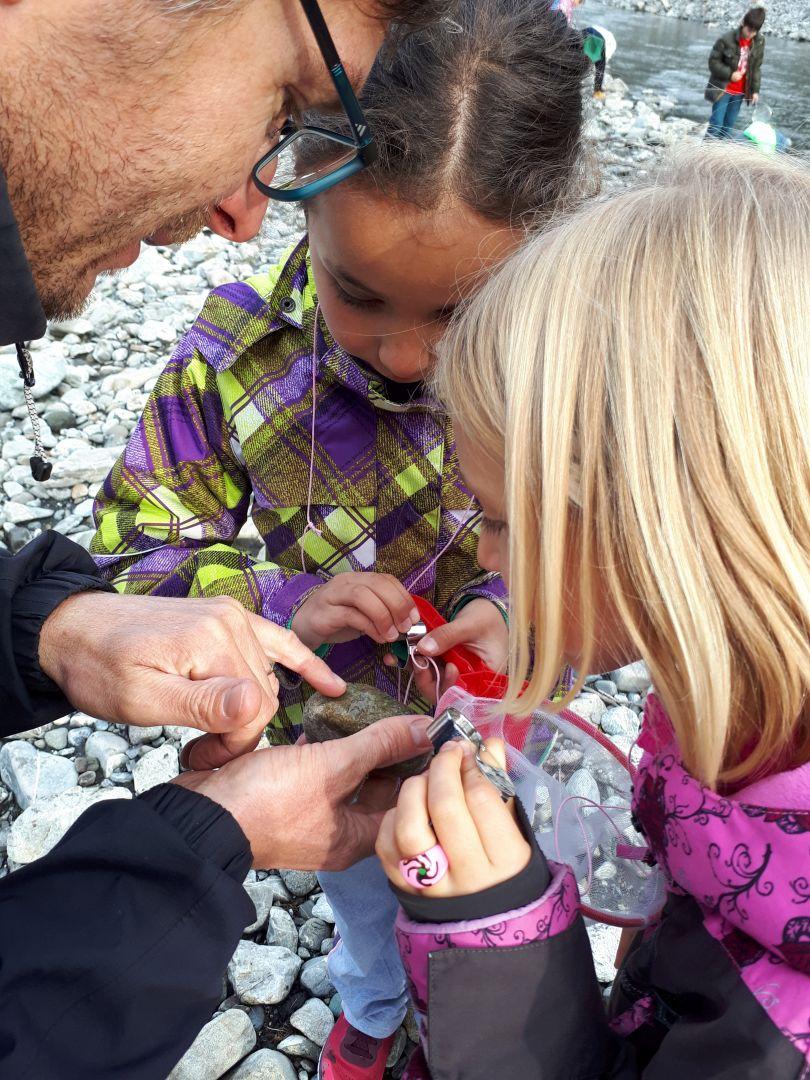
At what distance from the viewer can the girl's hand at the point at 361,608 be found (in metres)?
1.92

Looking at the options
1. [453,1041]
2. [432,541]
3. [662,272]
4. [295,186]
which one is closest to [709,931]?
[453,1041]

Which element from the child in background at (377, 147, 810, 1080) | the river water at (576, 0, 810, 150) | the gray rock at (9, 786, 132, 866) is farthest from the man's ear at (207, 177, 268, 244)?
the river water at (576, 0, 810, 150)

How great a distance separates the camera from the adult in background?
11.5 meters

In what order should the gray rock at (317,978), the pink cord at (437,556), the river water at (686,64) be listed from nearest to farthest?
the pink cord at (437,556), the gray rock at (317,978), the river water at (686,64)

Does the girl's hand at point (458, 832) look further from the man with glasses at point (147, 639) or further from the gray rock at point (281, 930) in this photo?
the gray rock at point (281, 930)

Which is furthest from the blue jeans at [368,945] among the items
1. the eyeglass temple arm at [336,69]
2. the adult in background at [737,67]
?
the adult in background at [737,67]

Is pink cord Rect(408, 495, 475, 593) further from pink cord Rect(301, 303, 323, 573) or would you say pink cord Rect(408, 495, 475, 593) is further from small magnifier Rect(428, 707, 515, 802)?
small magnifier Rect(428, 707, 515, 802)

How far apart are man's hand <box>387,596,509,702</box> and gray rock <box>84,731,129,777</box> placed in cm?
138

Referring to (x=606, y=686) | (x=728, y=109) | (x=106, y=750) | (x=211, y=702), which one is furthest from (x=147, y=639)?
(x=728, y=109)

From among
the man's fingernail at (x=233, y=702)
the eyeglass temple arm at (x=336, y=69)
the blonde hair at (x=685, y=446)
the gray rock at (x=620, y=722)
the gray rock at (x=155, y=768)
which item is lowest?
the gray rock at (x=620, y=722)

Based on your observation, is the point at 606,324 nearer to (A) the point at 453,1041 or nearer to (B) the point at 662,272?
(B) the point at 662,272

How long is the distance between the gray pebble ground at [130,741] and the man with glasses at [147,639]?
0.61m

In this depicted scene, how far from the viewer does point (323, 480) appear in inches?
84.4

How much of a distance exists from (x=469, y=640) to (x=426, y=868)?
0.71 meters
